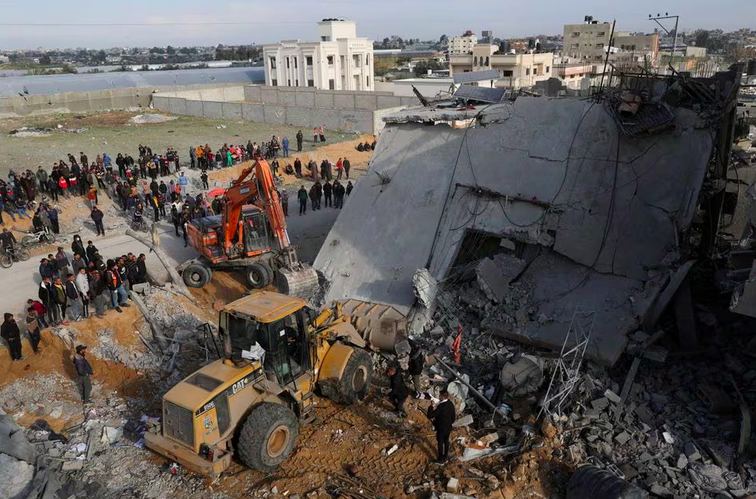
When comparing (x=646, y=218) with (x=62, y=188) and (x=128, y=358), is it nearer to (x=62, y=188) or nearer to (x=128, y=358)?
(x=128, y=358)

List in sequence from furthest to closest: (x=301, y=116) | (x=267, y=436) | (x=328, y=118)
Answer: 1. (x=301, y=116)
2. (x=328, y=118)
3. (x=267, y=436)

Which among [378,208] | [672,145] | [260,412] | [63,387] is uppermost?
[672,145]

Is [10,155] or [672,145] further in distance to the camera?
[10,155]

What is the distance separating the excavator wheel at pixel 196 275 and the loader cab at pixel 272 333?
6.88m

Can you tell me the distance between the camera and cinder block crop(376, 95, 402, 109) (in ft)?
132

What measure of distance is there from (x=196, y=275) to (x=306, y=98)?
110ft

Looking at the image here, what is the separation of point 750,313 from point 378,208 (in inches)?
382

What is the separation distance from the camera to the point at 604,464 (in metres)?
8.80

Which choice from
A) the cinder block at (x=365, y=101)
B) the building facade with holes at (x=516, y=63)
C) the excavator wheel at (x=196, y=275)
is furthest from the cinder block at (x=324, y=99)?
the excavator wheel at (x=196, y=275)

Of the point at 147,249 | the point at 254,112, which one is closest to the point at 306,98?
the point at 254,112

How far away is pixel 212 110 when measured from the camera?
44.7 meters

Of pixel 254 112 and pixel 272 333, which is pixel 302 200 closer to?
pixel 272 333

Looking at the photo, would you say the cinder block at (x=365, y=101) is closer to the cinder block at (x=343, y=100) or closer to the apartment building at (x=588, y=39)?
the cinder block at (x=343, y=100)

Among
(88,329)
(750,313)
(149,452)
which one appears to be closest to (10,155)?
(88,329)
